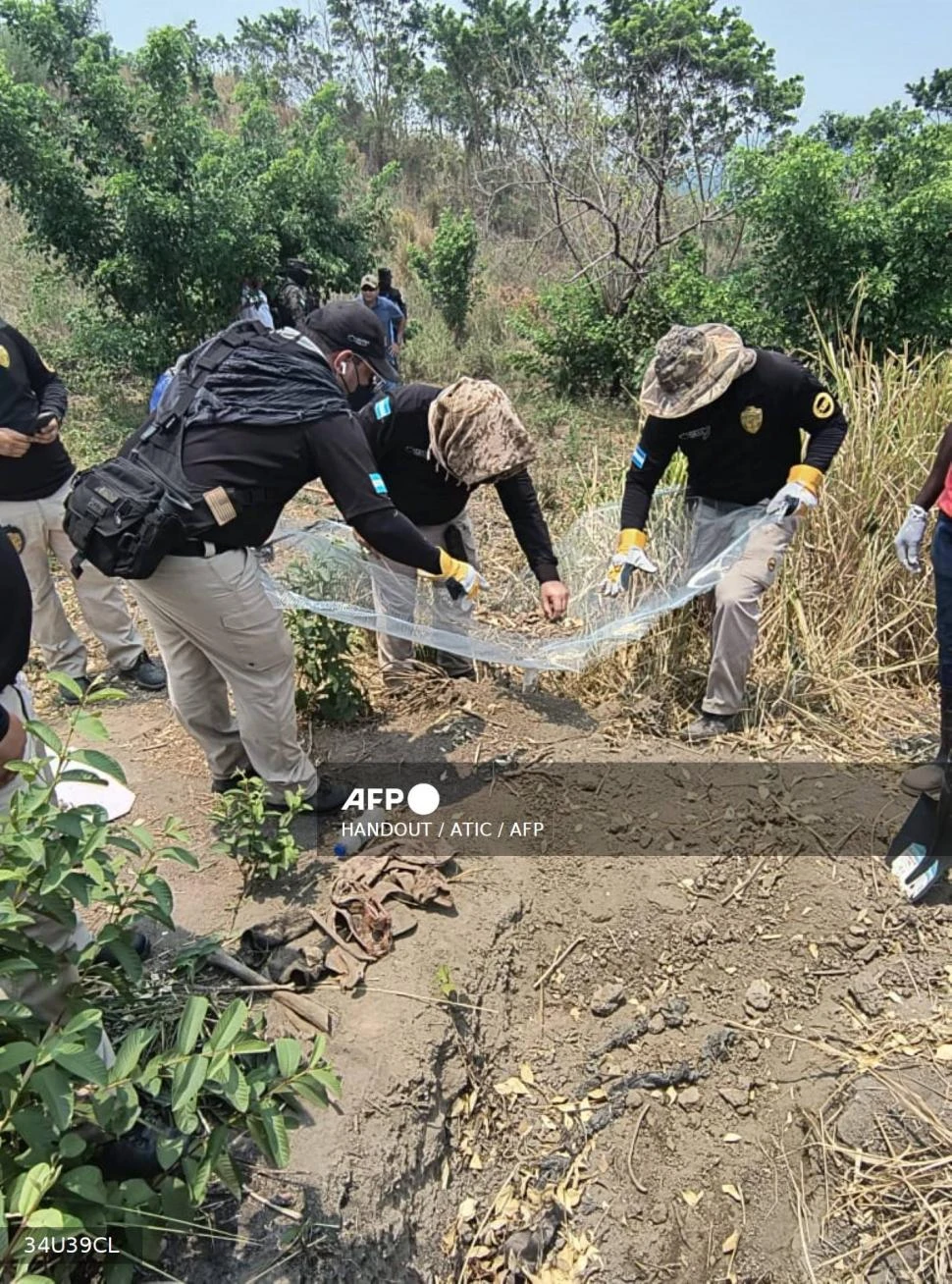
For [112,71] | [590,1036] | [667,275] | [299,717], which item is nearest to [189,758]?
[299,717]

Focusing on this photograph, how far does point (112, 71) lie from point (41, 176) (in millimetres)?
1007

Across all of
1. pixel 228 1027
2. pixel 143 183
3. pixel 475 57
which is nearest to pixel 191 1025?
pixel 228 1027

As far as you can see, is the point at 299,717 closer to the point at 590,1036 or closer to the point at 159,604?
the point at 159,604

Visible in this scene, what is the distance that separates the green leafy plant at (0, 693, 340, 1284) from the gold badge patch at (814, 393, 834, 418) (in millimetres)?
2586

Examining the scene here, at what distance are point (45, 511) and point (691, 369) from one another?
2648 millimetres

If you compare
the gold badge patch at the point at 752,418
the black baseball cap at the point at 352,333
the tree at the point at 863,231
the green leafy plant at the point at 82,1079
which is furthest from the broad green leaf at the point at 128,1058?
the tree at the point at 863,231

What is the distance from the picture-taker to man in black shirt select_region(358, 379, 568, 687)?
2736mm

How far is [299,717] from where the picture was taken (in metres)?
3.28

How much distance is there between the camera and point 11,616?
5.05 ft

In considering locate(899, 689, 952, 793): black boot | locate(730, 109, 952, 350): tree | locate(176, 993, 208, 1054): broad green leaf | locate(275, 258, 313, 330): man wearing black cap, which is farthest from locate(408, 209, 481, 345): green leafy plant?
locate(176, 993, 208, 1054): broad green leaf

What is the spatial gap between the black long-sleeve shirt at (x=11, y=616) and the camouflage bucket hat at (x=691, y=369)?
2135 millimetres

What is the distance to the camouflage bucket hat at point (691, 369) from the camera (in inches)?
113

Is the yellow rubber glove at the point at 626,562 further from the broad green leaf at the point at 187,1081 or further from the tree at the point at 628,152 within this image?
the tree at the point at 628,152

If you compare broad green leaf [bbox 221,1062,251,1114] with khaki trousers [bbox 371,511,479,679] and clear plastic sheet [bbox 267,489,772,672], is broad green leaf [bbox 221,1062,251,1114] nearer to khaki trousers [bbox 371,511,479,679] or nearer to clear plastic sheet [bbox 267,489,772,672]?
clear plastic sheet [bbox 267,489,772,672]
